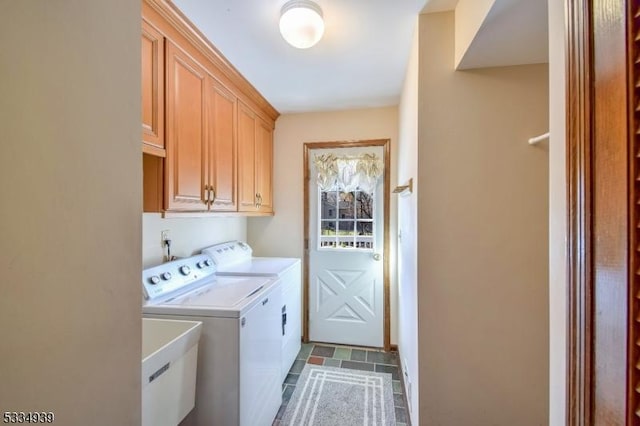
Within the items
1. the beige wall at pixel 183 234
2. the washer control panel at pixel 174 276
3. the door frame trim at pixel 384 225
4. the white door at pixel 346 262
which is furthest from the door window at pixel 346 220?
the washer control panel at pixel 174 276

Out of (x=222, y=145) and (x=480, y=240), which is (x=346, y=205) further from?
(x=480, y=240)

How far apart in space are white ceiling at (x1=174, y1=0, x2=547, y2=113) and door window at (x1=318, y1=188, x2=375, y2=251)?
3.17 feet

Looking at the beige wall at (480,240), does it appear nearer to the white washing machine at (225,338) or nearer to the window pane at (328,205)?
the white washing machine at (225,338)

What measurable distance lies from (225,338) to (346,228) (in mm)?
1797

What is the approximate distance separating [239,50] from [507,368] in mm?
2382

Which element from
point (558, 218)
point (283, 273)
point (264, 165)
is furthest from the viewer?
point (264, 165)

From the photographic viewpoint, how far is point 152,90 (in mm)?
1380

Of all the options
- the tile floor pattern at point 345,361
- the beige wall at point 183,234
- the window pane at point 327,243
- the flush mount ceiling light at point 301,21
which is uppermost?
the flush mount ceiling light at point 301,21

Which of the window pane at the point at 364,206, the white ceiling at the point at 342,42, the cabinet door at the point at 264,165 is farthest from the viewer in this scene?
the window pane at the point at 364,206

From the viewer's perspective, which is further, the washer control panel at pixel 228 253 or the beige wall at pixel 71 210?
the washer control panel at pixel 228 253

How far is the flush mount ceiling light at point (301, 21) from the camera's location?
1350mm

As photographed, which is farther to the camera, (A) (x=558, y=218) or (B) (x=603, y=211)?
(A) (x=558, y=218)

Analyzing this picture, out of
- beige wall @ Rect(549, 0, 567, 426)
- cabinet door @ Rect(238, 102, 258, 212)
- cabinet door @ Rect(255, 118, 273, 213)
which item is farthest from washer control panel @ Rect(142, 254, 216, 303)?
beige wall @ Rect(549, 0, 567, 426)

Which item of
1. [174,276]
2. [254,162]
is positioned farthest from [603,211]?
[254,162]
